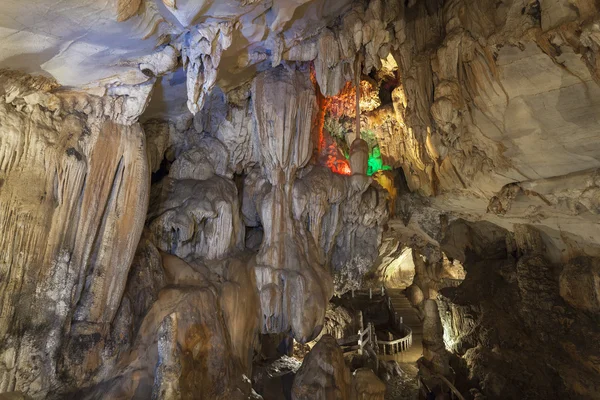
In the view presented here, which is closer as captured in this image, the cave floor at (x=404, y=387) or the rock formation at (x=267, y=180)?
the rock formation at (x=267, y=180)

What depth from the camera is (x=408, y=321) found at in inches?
546

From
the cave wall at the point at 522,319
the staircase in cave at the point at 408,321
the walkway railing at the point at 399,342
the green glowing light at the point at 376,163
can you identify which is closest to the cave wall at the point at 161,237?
the green glowing light at the point at 376,163

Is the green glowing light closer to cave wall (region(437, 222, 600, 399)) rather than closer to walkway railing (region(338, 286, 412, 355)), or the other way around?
cave wall (region(437, 222, 600, 399))

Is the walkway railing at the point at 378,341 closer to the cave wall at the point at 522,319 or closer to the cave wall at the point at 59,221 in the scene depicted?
the cave wall at the point at 522,319

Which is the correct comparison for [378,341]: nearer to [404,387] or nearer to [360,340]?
[360,340]

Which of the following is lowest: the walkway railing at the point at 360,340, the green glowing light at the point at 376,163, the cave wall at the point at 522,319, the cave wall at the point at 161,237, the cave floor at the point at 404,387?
the cave floor at the point at 404,387

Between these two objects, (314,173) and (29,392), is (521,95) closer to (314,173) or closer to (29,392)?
(314,173)

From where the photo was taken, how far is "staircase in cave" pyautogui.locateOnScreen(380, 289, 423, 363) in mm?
11477

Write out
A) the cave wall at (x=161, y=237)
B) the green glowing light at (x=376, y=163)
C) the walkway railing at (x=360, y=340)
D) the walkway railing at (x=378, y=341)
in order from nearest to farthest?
1. the cave wall at (x=161, y=237)
2. the green glowing light at (x=376, y=163)
3. the walkway railing at (x=360, y=340)
4. the walkway railing at (x=378, y=341)

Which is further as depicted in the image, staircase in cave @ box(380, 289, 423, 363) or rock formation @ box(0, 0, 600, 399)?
staircase in cave @ box(380, 289, 423, 363)

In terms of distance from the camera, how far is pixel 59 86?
152 inches

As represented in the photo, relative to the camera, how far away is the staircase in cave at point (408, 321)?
11477 mm

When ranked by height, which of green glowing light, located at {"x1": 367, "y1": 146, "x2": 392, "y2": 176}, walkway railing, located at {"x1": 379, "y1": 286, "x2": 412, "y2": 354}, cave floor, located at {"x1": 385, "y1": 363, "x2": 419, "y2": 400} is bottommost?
cave floor, located at {"x1": 385, "y1": 363, "x2": 419, "y2": 400}

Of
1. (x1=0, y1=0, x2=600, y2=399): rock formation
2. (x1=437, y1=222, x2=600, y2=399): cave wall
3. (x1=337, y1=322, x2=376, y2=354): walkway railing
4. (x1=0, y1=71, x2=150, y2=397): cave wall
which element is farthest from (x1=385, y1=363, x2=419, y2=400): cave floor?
(x1=0, y1=71, x2=150, y2=397): cave wall
